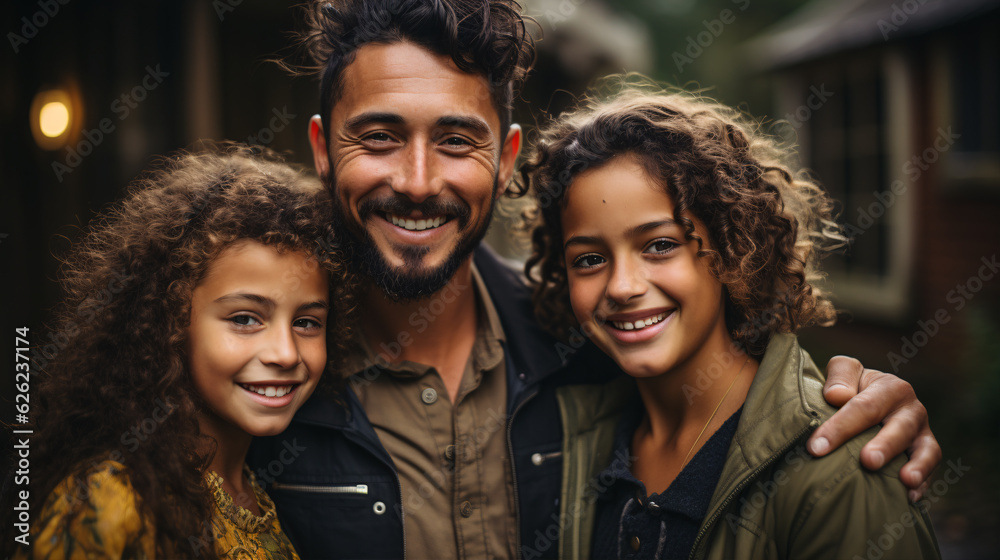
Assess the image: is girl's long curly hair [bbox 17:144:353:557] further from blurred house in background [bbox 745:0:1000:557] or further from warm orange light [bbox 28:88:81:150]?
blurred house in background [bbox 745:0:1000:557]

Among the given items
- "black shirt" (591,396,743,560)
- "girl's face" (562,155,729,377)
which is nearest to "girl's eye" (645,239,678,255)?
"girl's face" (562,155,729,377)

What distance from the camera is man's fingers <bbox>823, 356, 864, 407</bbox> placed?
1.79 metres

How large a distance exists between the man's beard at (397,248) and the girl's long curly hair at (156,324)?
0.37 ft

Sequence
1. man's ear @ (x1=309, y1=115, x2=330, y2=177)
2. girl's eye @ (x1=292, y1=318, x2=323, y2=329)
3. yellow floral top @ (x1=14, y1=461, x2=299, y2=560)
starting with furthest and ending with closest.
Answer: man's ear @ (x1=309, y1=115, x2=330, y2=177)
girl's eye @ (x1=292, y1=318, x2=323, y2=329)
yellow floral top @ (x1=14, y1=461, x2=299, y2=560)

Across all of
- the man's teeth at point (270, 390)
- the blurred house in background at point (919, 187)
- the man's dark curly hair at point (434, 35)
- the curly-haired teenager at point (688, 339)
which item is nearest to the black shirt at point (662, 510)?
the curly-haired teenager at point (688, 339)

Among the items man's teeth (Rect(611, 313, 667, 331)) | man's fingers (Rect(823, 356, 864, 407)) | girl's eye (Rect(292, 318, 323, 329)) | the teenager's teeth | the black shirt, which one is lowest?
the black shirt

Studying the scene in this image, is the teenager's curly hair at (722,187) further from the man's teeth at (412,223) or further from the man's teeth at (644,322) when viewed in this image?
the man's teeth at (412,223)

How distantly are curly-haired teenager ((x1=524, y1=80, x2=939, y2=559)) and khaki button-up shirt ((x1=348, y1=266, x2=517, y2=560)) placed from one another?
23cm

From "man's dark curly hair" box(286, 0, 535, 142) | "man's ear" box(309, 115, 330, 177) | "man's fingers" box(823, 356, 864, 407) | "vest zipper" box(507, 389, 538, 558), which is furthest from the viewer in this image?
"man's ear" box(309, 115, 330, 177)

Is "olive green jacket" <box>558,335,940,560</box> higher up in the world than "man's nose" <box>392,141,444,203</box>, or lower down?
lower down

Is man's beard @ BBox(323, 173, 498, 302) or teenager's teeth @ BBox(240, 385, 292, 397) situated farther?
man's beard @ BBox(323, 173, 498, 302)

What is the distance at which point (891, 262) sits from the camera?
7.94 metres

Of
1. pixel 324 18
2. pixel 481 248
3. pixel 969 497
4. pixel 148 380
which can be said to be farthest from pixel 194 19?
pixel 969 497

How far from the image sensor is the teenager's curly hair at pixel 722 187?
2002mm
